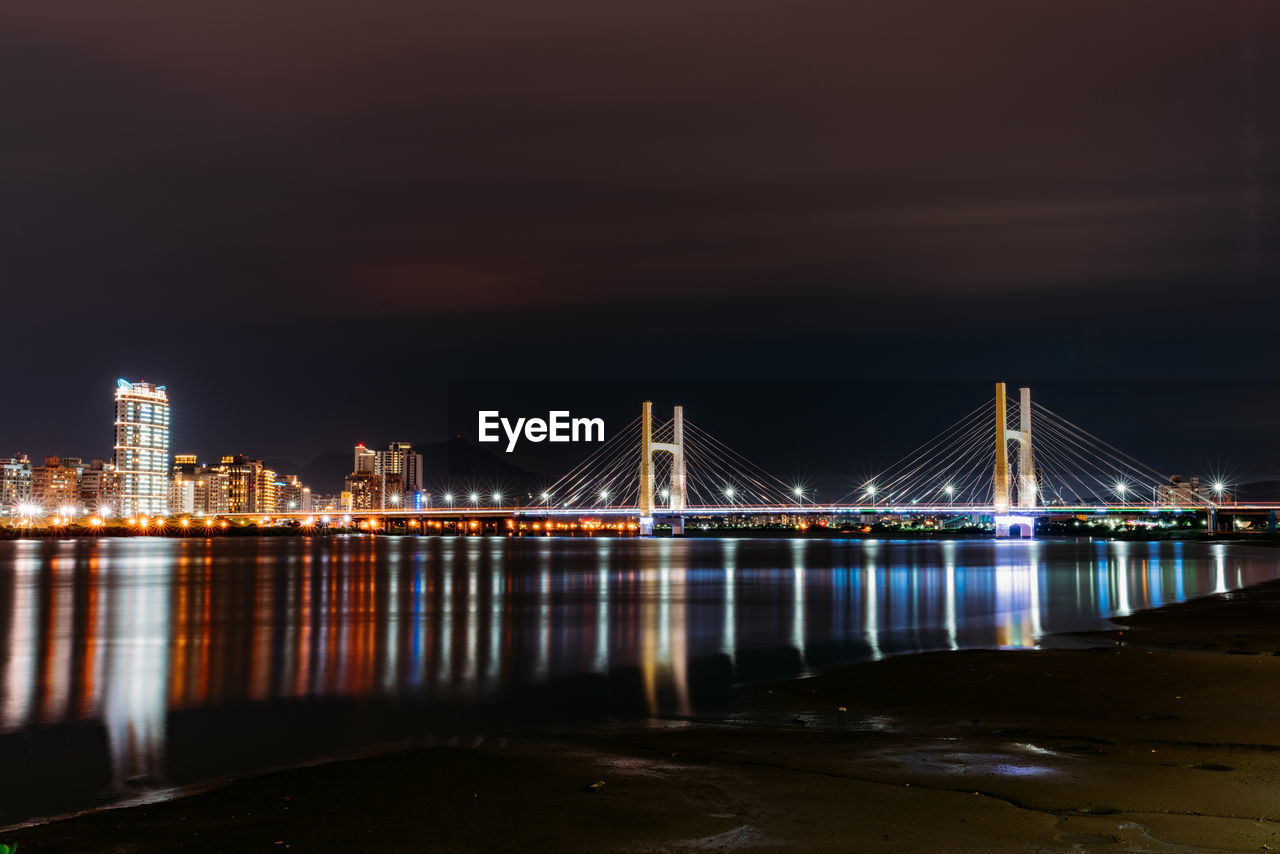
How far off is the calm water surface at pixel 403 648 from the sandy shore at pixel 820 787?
1987 millimetres

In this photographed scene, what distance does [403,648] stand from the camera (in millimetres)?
24078

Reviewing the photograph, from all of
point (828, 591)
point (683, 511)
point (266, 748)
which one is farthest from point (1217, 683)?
point (683, 511)

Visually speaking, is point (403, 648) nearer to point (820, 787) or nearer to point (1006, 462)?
point (820, 787)

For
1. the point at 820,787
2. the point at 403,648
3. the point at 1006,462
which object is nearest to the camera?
the point at 820,787

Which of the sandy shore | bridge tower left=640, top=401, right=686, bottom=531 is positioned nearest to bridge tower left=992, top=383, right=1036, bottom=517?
bridge tower left=640, top=401, right=686, bottom=531

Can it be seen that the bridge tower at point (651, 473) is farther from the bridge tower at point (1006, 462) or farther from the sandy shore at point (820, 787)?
the sandy shore at point (820, 787)

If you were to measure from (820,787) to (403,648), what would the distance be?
1644 cm

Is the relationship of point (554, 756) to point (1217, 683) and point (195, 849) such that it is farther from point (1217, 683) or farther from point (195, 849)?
point (1217, 683)

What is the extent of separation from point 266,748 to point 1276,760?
1034 cm

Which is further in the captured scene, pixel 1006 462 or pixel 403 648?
pixel 1006 462

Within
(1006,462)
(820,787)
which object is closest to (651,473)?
(1006,462)

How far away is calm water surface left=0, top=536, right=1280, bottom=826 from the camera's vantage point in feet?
44.5

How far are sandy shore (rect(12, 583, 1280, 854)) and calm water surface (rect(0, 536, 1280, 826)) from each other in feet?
6.52

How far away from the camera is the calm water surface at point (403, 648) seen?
13563 mm
